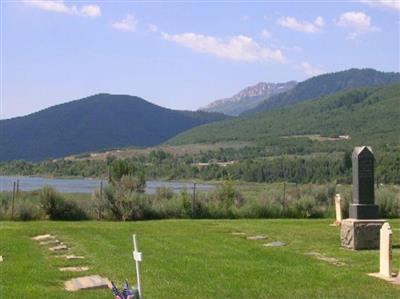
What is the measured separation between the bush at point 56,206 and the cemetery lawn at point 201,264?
5.25 meters

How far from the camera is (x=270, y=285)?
11.3 metres

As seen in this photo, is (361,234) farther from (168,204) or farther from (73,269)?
(168,204)

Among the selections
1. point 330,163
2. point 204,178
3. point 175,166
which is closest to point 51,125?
point 175,166

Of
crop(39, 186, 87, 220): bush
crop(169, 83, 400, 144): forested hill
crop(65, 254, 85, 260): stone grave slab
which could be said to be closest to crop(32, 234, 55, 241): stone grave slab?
crop(65, 254, 85, 260): stone grave slab

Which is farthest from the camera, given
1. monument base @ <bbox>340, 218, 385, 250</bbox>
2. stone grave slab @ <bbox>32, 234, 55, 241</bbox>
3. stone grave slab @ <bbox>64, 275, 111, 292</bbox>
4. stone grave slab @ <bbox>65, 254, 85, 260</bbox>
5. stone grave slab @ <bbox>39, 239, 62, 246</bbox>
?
stone grave slab @ <bbox>32, 234, 55, 241</bbox>

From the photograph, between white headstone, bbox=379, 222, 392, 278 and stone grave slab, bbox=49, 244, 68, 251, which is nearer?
white headstone, bbox=379, 222, 392, 278

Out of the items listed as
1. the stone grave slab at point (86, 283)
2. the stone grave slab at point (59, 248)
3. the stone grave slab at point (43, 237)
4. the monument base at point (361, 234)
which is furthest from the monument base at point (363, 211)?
the stone grave slab at point (43, 237)

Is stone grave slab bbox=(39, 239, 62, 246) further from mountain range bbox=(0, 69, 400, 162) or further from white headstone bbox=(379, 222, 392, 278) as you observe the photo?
mountain range bbox=(0, 69, 400, 162)

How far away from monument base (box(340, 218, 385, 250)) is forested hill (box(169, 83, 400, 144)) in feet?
255

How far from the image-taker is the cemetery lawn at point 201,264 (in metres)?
10.8

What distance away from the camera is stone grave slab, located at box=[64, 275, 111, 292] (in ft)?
35.7

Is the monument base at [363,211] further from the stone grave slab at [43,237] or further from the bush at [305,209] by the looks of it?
the bush at [305,209]

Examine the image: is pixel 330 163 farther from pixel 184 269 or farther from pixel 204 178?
pixel 184 269

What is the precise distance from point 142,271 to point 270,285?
2.52 m
